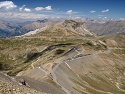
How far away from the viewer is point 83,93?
108 m

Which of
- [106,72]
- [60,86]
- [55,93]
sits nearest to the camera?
[55,93]

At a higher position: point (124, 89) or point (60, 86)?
point (60, 86)

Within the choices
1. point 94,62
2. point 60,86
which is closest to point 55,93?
point 60,86

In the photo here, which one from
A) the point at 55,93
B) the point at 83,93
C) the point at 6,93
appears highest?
the point at 6,93

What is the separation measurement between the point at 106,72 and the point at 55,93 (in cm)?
11176

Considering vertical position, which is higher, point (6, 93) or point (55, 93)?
point (6, 93)

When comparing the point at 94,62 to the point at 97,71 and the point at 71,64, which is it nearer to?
the point at 97,71

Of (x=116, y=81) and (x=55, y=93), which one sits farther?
(x=116, y=81)

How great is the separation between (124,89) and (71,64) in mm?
39776

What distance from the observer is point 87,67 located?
17100 centimetres

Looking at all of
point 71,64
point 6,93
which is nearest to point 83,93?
point 71,64

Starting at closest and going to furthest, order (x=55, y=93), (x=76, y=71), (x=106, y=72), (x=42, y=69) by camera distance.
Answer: (x=55, y=93) < (x=42, y=69) < (x=76, y=71) < (x=106, y=72)

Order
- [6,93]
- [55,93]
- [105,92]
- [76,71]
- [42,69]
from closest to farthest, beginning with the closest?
[6,93]
[55,93]
[105,92]
[42,69]
[76,71]

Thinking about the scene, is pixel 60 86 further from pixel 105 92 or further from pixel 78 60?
pixel 78 60
